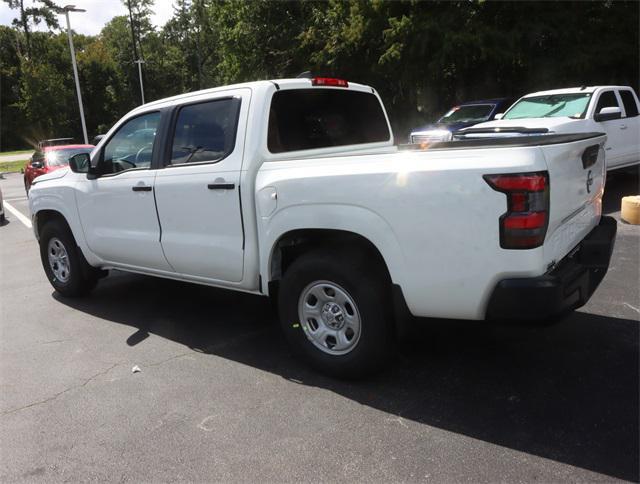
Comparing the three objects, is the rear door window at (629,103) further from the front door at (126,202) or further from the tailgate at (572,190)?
the front door at (126,202)

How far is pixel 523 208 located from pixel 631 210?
588cm

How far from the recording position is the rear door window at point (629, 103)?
32.6ft

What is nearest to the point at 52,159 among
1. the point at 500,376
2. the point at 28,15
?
the point at 500,376

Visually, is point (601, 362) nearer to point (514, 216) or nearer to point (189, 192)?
point (514, 216)

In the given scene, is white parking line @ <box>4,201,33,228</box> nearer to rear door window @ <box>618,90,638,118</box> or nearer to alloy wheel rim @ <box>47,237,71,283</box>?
alloy wheel rim @ <box>47,237,71,283</box>

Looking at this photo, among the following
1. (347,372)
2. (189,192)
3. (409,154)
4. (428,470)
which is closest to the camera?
(428,470)

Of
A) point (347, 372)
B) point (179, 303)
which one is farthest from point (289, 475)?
point (179, 303)

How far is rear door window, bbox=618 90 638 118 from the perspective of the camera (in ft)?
32.6

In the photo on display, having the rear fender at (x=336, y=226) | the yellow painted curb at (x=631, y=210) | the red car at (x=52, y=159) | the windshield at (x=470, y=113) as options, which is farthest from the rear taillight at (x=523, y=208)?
the red car at (x=52, y=159)

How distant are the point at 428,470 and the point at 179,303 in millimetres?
3479

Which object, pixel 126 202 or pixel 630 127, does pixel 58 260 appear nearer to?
pixel 126 202

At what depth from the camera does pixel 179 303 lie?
5422mm

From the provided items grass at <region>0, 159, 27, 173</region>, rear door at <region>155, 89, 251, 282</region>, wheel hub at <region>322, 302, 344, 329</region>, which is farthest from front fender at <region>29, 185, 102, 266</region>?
grass at <region>0, 159, 27, 173</region>

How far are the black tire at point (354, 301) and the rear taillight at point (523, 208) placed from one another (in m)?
0.86
